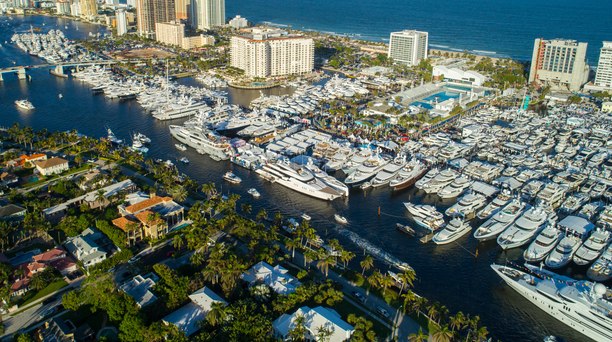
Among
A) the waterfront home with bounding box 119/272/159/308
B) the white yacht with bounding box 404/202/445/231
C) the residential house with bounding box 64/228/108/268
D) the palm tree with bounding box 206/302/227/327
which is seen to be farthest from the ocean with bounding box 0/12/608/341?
the waterfront home with bounding box 119/272/159/308

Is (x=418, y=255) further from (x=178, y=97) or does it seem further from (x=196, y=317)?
(x=178, y=97)

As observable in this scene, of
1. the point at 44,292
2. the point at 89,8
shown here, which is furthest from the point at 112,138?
the point at 89,8

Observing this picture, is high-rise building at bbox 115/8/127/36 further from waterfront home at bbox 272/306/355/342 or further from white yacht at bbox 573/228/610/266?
white yacht at bbox 573/228/610/266

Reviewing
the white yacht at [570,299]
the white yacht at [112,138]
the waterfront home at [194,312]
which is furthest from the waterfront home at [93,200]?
the white yacht at [570,299]

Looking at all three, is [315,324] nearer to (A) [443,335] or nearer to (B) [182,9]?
(A) [443,335]

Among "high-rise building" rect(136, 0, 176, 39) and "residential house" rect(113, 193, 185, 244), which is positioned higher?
"high-rise building" rect(136, 0, 176, 39)

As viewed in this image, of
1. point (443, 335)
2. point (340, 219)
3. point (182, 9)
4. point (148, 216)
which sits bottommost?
point (340, 219)

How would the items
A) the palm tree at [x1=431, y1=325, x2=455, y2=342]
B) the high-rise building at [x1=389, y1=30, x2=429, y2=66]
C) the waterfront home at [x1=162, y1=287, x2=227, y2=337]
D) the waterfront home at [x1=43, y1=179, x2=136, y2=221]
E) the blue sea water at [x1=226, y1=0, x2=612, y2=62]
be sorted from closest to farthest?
the palm tree at [x1=431, y1=325, x2=455, y2=342] < the waterfront home at [x1=162, y1=287, x2=227, y2=337] < the waterfront home at [x1=43, y1=179, x2=136, y2=221] < the high-rise building at [x1=389, y1=30, x2=429, y2=66] < the blue sea water at [x1=226, y1=0, x2=612, y2=62]
